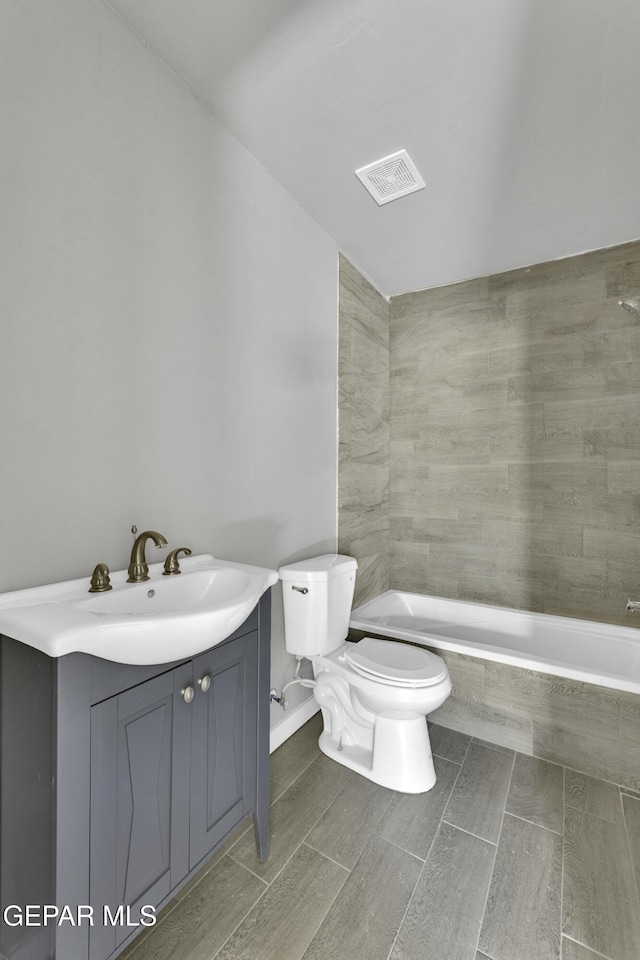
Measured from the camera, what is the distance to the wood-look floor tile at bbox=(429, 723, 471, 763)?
1946mm

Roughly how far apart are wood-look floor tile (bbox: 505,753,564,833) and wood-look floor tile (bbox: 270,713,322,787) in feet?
2.65

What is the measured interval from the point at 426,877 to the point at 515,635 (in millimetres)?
1537

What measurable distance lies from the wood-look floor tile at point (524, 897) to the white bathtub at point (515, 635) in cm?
61

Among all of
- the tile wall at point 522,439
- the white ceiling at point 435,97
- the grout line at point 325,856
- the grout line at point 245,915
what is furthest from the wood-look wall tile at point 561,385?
the grout line at point 245,915

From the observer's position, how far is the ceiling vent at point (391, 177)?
1835mm

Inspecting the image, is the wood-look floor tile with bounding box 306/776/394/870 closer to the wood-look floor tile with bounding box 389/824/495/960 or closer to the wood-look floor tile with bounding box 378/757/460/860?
the wood-look floor tile with bounding box 378/757/460/860

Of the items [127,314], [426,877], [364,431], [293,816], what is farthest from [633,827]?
[127,314]

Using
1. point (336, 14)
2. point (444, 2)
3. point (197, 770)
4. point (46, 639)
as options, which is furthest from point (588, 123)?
point (197, 770)

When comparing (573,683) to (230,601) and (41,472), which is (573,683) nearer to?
(230,601)

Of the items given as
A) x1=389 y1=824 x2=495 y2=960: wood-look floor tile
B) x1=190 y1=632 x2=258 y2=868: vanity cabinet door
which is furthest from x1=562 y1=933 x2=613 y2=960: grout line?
x1=190 y1=632 x2=258 y2=868: vanity cabinet door

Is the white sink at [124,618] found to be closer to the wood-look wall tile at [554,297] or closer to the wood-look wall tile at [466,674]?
the wood-look wall tile at [466,674]

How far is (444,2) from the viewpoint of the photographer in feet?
4.11

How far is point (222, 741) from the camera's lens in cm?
121

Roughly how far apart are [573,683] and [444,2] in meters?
2.39
